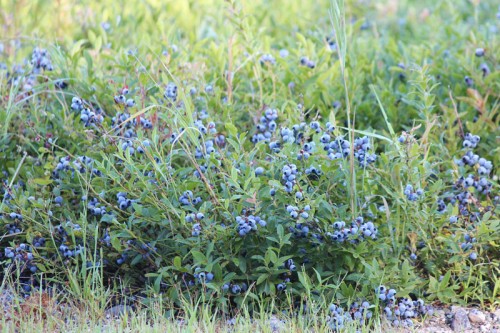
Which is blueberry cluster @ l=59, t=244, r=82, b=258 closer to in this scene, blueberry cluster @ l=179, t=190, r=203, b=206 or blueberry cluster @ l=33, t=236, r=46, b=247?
blueberry cluster @ l=33, t=236, r=46, b=247

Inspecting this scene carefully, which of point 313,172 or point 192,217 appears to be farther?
point 313,172

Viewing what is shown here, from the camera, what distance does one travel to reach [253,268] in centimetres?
334

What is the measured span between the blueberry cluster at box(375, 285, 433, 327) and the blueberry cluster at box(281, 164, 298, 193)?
573mm

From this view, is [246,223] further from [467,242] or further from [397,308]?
[467,242]

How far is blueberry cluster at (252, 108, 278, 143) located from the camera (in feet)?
12.1

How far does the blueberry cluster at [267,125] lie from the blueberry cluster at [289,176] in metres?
0.51

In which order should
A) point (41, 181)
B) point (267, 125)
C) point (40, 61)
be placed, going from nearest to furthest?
point (41, 181) < point (267, 125) < point (40, 61)

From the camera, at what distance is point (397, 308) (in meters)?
3.16

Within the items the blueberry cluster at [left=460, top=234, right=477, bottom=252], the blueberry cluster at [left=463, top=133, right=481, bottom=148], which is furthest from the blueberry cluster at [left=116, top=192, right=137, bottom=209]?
the blueberry cluster at [left=463, top=133, right=481, bottom=148]

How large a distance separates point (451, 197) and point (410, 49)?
72.3 inches

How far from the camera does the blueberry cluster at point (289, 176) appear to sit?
309 centimetres

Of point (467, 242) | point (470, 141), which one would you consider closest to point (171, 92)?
point (470, 141)

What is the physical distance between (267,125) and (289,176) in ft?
2.73

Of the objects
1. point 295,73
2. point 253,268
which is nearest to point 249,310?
point 253,268
